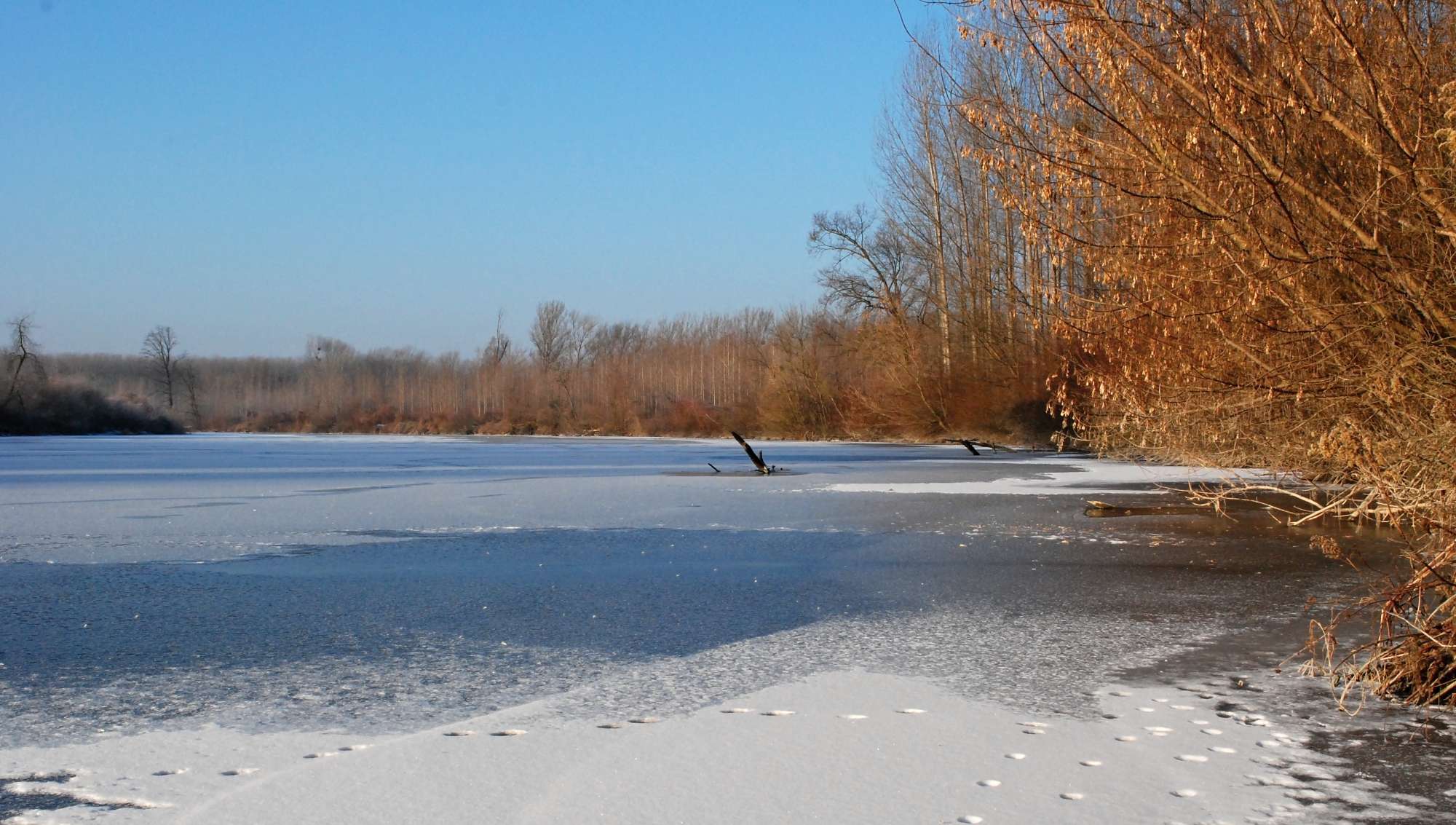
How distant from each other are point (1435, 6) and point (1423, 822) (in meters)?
3.70

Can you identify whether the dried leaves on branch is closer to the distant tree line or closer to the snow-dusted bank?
the snow-dusted bank

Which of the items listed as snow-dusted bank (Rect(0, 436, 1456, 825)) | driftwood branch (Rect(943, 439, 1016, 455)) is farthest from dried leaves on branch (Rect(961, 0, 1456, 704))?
driftwood branch (Rect(943, 439, 1016, 455))

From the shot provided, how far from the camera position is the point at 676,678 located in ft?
17.1

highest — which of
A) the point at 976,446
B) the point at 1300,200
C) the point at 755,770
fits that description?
the point at 1300,200

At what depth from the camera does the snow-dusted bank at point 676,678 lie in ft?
11.9

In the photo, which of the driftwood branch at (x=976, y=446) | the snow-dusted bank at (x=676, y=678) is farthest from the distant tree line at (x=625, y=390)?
the snow-dusted bank at (x=676, y=678)

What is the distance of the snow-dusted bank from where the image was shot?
3.62 m

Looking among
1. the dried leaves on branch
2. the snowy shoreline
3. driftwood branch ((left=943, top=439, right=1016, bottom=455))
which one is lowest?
the snowy shoreline

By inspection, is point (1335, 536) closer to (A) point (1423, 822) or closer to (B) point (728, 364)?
(A) point (1423, 822)

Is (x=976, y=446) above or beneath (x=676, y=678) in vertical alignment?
above

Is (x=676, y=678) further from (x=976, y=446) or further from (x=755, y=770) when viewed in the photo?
(x=976, y=446)

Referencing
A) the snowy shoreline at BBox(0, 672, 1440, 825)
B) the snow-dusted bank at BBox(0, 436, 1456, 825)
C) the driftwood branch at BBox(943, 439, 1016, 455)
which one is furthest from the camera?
the driftwood branch at BBox(943, 439, 1016, 455)

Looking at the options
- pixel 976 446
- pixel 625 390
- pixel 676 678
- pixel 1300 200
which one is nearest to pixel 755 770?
pixel 676 678

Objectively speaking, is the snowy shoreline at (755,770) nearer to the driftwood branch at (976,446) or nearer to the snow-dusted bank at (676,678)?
the snow-dusted bank at (676,678)
